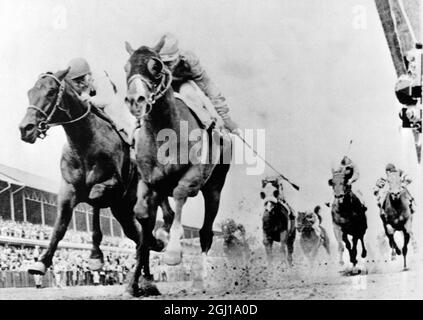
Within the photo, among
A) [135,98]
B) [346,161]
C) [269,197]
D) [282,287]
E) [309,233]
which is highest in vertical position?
[135,98]

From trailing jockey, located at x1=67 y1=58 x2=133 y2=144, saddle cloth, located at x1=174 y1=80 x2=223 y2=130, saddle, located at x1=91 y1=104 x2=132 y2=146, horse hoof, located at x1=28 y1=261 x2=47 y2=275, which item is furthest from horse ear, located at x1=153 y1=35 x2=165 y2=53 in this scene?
horse hoof, located at x1=28 y1=261 x2=47 y2=275

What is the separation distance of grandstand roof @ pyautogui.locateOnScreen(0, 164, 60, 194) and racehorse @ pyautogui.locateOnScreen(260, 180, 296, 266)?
75.3 inches

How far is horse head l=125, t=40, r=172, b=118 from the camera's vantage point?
6730 millimetres

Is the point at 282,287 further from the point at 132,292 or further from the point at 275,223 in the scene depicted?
the point at 132,292

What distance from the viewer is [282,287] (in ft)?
22.8

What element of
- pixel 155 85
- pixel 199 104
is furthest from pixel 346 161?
pixel 155 85

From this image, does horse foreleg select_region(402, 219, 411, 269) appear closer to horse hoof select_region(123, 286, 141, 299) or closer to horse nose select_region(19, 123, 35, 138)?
horse hoof select_region(123, 286, 141, 299)

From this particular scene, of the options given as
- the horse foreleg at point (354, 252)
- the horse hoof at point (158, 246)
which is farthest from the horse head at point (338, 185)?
the horse hoof at point (158, 246)

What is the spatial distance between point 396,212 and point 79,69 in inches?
128

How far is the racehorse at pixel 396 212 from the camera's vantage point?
721cm

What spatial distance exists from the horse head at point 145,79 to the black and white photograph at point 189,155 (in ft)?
0.15

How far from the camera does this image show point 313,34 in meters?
7.02
